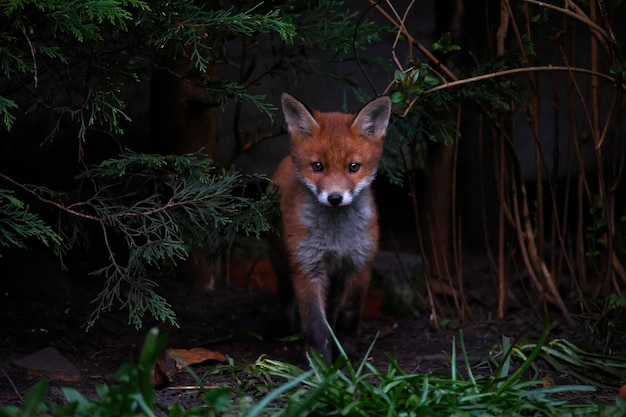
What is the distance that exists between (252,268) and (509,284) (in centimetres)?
190

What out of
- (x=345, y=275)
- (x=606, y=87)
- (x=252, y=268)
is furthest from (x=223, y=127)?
(x=606, y=87)

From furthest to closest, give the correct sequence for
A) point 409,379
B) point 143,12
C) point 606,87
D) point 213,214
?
point 606,87 < point 213,214 < point 143,12 < point 409,379

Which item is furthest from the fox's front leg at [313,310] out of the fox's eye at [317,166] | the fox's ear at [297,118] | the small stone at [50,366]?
the small stone at [50,366]

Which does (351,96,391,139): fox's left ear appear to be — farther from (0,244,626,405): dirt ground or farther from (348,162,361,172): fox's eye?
(0,244,626,405): dirt ground

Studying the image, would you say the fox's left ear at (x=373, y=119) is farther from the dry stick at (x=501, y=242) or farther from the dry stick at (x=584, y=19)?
the dry stick at (x=584, y=19)

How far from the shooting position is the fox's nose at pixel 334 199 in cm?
431

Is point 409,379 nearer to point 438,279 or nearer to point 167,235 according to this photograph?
point 167,235

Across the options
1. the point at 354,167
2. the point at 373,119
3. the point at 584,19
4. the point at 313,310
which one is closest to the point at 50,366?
the point at 313,310

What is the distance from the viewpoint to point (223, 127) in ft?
19.9

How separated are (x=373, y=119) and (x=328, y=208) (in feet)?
1.78

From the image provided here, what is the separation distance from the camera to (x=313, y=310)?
447cm

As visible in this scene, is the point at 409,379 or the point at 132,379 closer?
the point at 132,379

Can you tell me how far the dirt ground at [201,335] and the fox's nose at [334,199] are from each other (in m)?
0.70

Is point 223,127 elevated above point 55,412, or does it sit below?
above
